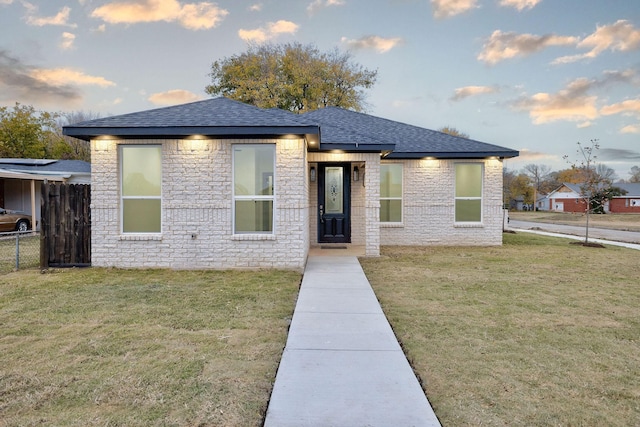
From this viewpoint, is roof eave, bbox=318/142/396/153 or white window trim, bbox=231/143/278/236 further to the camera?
roof eave, bbox=318/142/396/153

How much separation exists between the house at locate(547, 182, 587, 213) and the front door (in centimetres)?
5509

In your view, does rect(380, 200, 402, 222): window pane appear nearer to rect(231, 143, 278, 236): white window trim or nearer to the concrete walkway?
rect(231, 143, 278, 236): white window trim

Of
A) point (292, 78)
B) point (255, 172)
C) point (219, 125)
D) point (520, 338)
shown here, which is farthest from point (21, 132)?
point (520, 338)

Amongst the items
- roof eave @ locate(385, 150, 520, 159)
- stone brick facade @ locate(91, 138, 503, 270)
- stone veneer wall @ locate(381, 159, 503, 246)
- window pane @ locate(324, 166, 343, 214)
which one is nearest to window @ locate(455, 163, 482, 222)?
stone veneer wall @ locate(381, 159, 503, 246)

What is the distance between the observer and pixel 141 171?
7.96 meters

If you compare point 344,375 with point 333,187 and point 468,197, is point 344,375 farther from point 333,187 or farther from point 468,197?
point 468,197

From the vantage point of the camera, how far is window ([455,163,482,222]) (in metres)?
12.1

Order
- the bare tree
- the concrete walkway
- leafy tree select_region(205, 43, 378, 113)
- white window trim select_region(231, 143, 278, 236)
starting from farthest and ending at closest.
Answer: the bare tree < leafy tree select_region(205, 43, 378, 113) < white window trim select_region(231, 143, 278, 236) < the concrete walkway

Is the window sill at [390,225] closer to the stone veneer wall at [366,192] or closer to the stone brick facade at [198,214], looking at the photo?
the stone veneer wall at [366,192]

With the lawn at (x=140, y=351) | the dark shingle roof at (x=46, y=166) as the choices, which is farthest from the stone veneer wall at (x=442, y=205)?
the dark shingle roof at (x=46, y=166)

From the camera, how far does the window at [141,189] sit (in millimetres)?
7934

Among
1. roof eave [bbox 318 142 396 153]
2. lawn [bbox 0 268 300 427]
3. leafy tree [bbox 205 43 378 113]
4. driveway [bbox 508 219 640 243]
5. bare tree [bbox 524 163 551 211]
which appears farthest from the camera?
bare tree [bbox 524 163 551 211]

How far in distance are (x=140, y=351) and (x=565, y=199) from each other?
70097 millimetres

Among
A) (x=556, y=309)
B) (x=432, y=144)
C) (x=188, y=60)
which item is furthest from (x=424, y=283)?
(x=188, y=60)
